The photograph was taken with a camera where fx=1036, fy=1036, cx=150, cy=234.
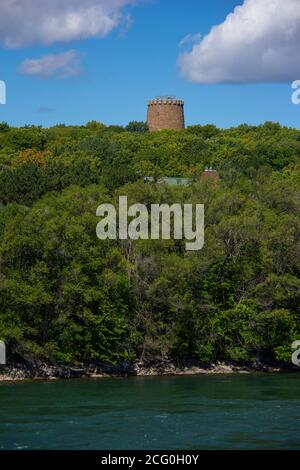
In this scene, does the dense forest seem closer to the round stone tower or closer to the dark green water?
the dark green water

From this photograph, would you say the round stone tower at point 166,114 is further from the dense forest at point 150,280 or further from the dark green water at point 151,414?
the dark green water at point 151,414

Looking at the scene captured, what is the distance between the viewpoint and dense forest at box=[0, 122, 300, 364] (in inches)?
2119

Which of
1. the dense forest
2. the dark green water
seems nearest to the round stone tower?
the dense forest

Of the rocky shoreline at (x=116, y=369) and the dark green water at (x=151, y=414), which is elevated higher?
the dark green water at (x=151, y=414)

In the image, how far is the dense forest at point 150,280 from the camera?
177ft

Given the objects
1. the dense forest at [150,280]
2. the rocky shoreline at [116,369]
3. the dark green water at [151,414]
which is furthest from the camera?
the dense forest at [150,280]

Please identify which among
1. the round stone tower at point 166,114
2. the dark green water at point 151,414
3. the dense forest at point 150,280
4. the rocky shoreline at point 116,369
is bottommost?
the rocky shoreline at point 116,369

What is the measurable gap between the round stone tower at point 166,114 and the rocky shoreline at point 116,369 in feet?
264

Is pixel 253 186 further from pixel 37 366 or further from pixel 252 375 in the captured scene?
pixel 37 366

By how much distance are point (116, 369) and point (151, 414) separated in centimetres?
1642

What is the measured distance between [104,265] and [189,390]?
12203mm

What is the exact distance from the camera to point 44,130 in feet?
383

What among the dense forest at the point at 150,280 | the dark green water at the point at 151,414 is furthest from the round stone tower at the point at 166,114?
the dark green water at the point at 151,414

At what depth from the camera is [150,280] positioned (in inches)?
2277
